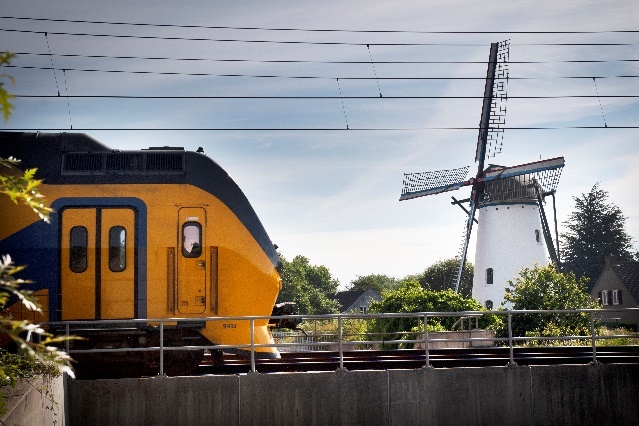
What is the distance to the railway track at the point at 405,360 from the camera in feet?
50.1

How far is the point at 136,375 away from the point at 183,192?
331cm

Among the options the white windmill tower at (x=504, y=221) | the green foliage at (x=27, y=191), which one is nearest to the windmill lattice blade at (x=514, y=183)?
the white windmill tower at (x=504, y=221)

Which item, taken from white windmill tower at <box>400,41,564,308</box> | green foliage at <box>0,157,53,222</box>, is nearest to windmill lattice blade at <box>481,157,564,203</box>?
white windmill tower at <box>400,41,564,308</box>

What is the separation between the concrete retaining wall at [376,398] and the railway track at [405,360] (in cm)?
83

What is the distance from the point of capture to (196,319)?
44.8ft

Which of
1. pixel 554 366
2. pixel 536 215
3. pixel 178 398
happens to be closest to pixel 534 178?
pixel 536 215

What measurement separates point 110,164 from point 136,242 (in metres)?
1.55

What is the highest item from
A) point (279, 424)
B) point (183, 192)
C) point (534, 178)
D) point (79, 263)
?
point (534, 178)

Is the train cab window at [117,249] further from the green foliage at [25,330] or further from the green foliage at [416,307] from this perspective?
the green foliage at [416,307]

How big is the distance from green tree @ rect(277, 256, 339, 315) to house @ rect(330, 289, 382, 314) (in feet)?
4.91

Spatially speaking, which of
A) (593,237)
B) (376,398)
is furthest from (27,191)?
(593,237)

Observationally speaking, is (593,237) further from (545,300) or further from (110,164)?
(110,164)

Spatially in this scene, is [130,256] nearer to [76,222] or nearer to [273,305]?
[76,222]

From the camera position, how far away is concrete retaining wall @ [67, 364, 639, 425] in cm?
1334
